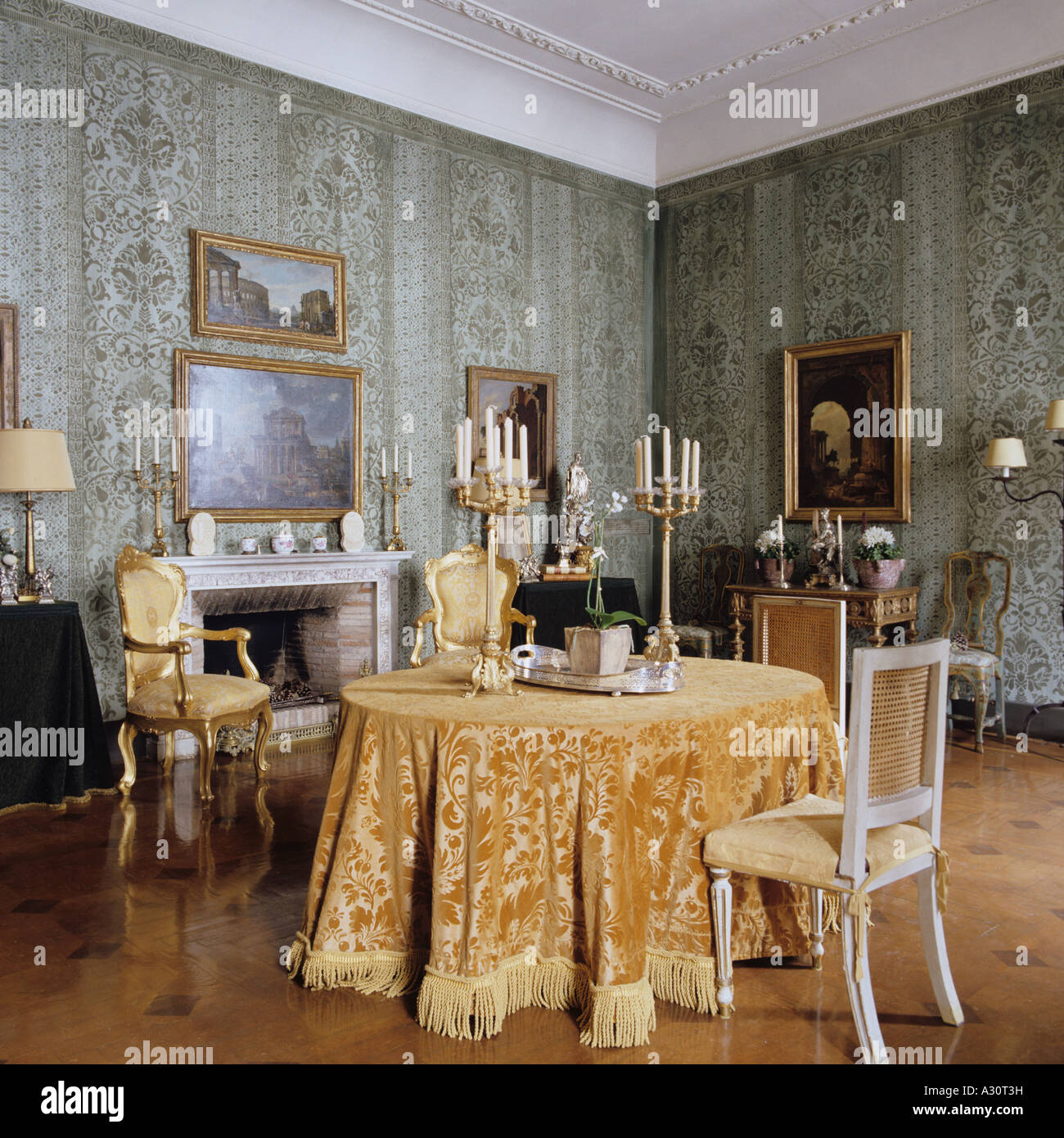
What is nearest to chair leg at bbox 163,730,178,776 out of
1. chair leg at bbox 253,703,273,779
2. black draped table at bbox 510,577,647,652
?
chair leg at bbox 253,703,273,779

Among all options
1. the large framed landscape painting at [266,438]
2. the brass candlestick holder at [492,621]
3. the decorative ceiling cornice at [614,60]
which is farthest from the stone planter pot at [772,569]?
the brass candlestick holder at [492,621]

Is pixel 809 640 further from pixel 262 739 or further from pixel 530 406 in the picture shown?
pixel 530 406

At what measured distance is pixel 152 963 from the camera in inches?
135

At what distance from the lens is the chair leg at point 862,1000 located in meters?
2.76

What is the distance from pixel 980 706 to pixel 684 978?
4.22m

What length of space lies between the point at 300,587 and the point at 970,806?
425 cm

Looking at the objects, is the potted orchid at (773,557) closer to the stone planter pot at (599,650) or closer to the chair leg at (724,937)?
the stone planter pot at (599,650)

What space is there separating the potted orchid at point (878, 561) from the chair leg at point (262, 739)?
411 cm

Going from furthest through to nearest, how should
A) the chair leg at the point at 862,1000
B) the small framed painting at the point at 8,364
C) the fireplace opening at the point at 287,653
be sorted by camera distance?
the fireplace opening at the point at 287,653 < the small framed painting at the point at 8,364 < the chair leg at the point at 862,1000

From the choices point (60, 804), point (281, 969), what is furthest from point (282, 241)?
point (281, 969)

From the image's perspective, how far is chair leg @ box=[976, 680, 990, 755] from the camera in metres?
6.53

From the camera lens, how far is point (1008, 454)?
6578 millimetres
